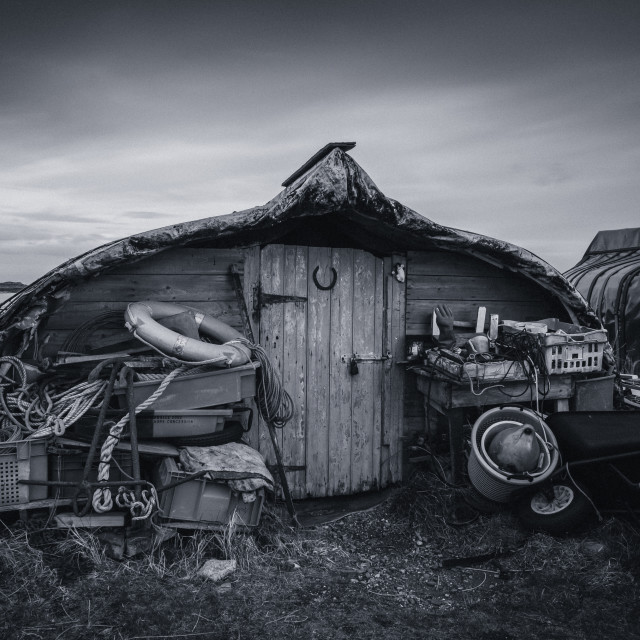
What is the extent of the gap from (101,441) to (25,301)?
1.35m

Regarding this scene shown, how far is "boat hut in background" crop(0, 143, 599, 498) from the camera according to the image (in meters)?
5.79

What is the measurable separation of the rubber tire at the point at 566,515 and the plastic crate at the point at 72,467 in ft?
11.3

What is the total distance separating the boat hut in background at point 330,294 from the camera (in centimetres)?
579

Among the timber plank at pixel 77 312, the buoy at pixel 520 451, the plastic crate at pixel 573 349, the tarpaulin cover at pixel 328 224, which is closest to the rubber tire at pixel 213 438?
the timber plank at pixel 77 312

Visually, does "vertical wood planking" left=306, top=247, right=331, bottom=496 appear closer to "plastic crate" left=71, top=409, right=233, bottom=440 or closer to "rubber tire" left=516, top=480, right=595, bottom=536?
"plastic crate" left=71, top=409, right=233, bottom=440

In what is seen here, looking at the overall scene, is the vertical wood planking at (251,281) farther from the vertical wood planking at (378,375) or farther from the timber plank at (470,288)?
the timber plank at (470,288)

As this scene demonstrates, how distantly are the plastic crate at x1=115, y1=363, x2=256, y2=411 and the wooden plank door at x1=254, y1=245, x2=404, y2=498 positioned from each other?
956mm

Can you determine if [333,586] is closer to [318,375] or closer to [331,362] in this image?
→ [318,375]

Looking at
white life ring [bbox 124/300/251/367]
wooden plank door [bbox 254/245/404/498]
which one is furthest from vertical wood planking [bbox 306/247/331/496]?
white life ring [bbox 124/300/251/367]

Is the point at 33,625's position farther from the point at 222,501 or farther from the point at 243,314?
the point at 243,314

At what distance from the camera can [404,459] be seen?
22.8 feet

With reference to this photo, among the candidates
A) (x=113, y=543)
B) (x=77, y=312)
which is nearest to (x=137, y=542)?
(x=113, y=543)

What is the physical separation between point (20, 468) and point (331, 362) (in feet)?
Answer: 10.1

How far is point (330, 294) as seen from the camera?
6570mm
